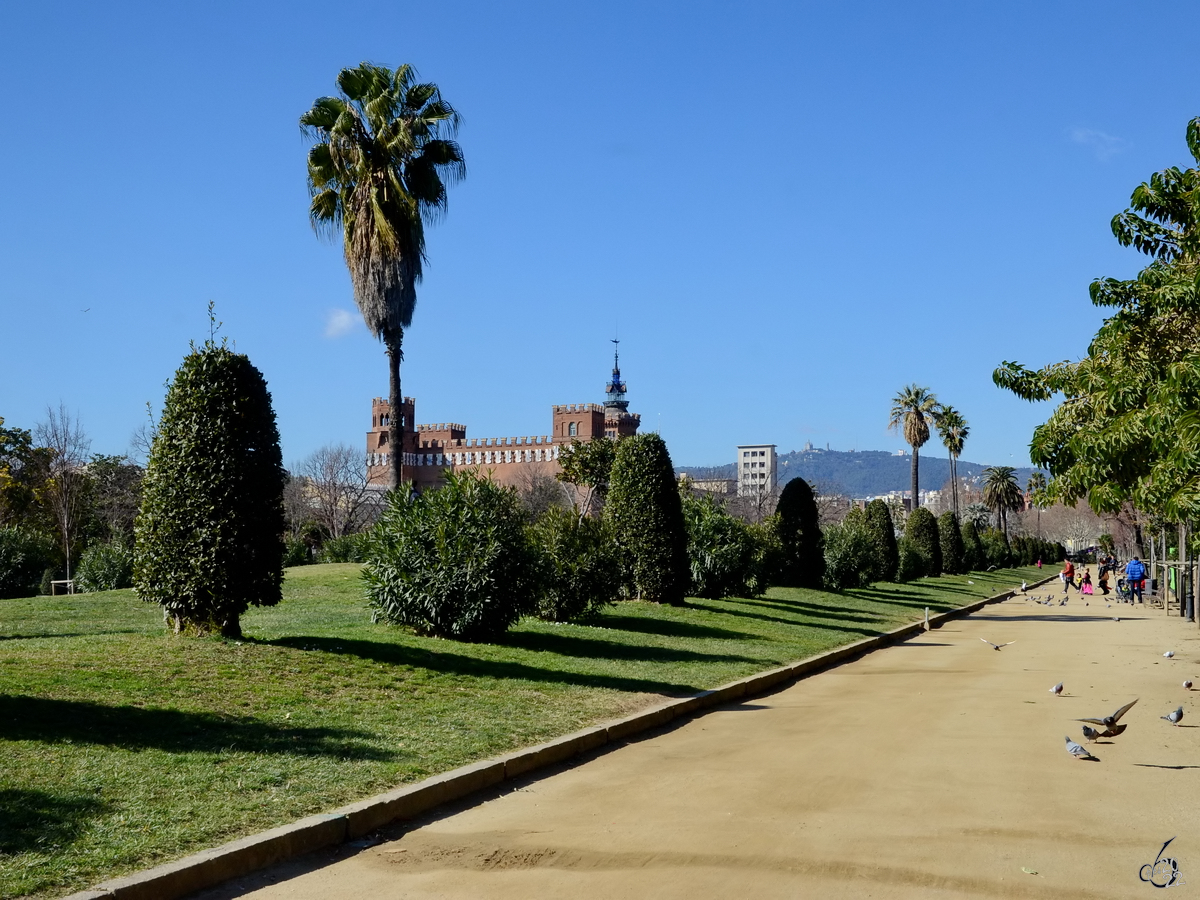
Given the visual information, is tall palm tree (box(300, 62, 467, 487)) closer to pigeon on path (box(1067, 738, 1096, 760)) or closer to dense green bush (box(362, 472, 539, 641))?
dense green bush (box(362, 472, 539, 641))

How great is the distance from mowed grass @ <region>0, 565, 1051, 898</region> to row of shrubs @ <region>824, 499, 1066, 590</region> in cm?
1826

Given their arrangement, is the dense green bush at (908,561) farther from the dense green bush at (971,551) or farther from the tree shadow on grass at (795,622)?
the tree shadow on grass at (795,622)

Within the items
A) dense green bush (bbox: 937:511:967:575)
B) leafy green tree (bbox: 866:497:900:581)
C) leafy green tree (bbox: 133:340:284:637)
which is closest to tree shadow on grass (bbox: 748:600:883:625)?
leafy green tree (bbox: 866:497:900:581)

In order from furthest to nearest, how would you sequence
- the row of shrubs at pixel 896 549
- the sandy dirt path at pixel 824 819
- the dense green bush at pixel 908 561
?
1. the dense green bush at pixel 908 561
2. the row of shrubs at pixel 896 549
3. the sandy dirt path at pixel 824 819

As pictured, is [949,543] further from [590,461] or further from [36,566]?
[36,566]

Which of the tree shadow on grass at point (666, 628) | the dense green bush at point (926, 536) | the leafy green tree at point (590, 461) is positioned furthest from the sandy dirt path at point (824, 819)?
the dense green bush at point (926, 536)

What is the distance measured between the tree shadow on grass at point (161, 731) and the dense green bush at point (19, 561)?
1871cm

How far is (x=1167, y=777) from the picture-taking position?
862cm

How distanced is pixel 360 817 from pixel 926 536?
49.6m

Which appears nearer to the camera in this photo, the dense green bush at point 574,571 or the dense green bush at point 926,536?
the dense green bush at point 574,571

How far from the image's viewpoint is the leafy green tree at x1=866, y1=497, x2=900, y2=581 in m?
43.1

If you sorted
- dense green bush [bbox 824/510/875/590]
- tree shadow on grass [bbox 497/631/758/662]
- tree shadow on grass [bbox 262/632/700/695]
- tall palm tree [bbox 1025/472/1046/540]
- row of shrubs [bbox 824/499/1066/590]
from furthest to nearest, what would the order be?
1. row of shrubs [bbox 824/499/1066/590]
2. dense green bush [bbox 824/510/875/590]
3. tall palm tree [bbox 1025/472/1046/540]
4. tree shadow on grass [bbox 497/631/758/662]
5. tree shadow on grass [bbox 262/632/700/695]

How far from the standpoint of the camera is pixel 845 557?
1367 inches

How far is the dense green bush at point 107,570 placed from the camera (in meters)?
25.2
